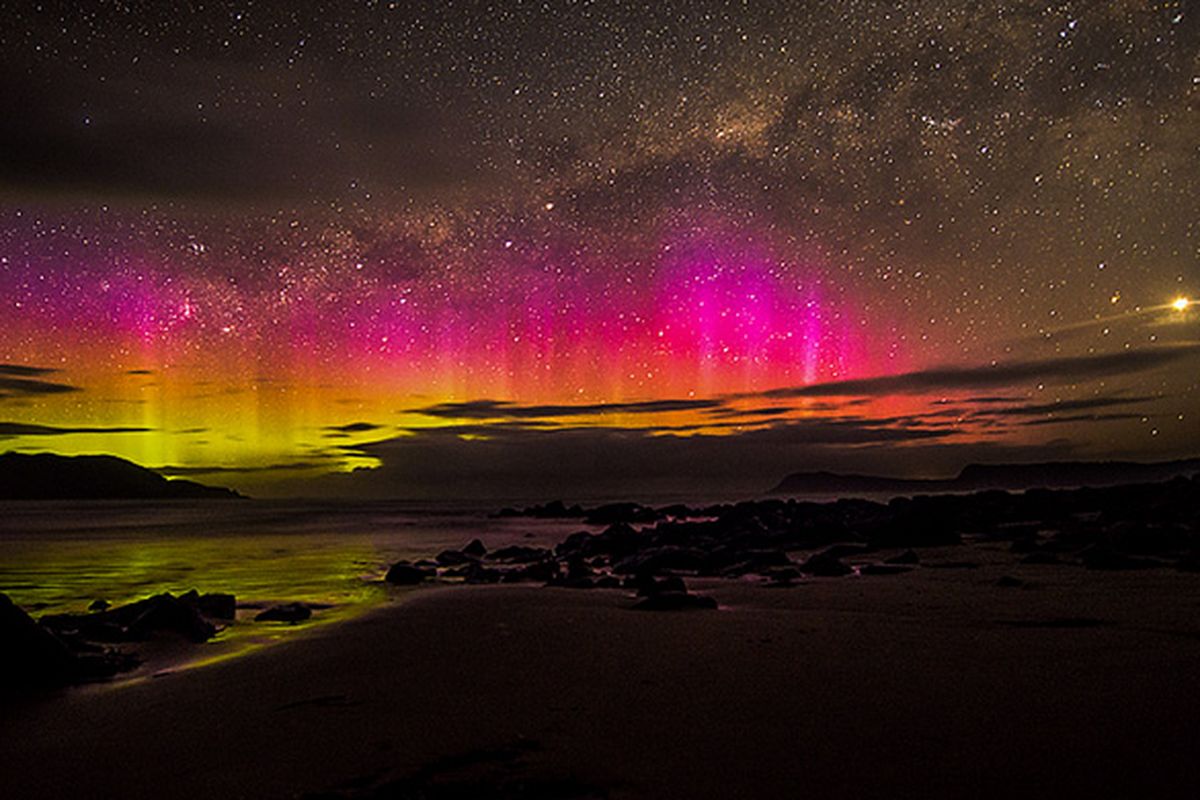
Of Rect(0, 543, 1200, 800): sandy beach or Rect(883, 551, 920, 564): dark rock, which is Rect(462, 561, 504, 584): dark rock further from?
Rect(883, 551, 920, 564): dark rock

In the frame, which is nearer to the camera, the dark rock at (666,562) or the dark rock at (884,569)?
the dark rock at (884,569)

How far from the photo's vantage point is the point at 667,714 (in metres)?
3.16

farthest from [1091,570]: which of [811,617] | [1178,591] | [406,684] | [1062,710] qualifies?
[406,684]

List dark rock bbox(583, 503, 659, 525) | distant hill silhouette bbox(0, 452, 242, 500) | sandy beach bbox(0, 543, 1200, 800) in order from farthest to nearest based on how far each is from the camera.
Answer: distant hill silhouette bbox(0, 452, 242, 500), dark rock bbox(583, 503, 659, 525), sandy beach bbox(0, 543, 1200, 800)

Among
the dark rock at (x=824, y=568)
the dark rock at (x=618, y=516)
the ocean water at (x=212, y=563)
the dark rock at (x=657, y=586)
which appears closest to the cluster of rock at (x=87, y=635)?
the ocean water at (x=212, y=563)

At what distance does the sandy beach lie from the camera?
7.99 feet

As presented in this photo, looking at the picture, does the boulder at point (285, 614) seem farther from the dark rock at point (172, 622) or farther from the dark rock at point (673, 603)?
the dark rock at point (673, 603)

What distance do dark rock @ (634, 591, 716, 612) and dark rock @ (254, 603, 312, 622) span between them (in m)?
3.39

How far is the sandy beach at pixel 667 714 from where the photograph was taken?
2.44 metres

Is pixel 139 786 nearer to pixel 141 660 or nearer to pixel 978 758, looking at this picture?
pixel 141 660

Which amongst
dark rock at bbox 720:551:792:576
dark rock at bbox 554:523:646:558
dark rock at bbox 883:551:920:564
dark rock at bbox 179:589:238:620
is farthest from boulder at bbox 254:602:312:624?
dark rock at bbox 883:551:920:564

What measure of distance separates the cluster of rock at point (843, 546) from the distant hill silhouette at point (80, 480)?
142667 mm

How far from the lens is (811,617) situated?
5.62 metres

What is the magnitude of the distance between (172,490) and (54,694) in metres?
180
